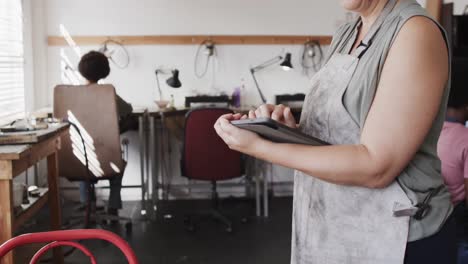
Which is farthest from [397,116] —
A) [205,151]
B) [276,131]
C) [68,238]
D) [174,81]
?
[174,81]

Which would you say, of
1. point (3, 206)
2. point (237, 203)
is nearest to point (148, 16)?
point (237, 203)

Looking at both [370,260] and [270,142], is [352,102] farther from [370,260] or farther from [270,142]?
[370,260]

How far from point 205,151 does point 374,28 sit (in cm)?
280

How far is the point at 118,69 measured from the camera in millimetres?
4766

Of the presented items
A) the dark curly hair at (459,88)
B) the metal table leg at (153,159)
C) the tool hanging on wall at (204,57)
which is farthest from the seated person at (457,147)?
the tool hanging on wall at (204,57)

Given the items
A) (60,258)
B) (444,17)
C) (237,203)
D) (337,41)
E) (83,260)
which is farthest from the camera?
(237,203)

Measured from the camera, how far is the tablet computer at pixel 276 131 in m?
0.88

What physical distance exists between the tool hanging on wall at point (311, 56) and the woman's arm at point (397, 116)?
415cm

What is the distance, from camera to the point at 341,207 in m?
0.97

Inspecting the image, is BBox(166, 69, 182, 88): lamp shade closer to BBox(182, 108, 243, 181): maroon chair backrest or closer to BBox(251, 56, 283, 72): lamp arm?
BBox(251, 56, 283, 72): lamp arm

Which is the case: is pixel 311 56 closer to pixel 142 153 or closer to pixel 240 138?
pixel 142 153

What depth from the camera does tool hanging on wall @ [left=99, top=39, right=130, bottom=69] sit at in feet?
15.5

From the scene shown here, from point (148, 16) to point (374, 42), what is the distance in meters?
4.10

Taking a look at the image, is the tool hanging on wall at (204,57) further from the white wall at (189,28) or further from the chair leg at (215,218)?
the chair leg at (215,218)
